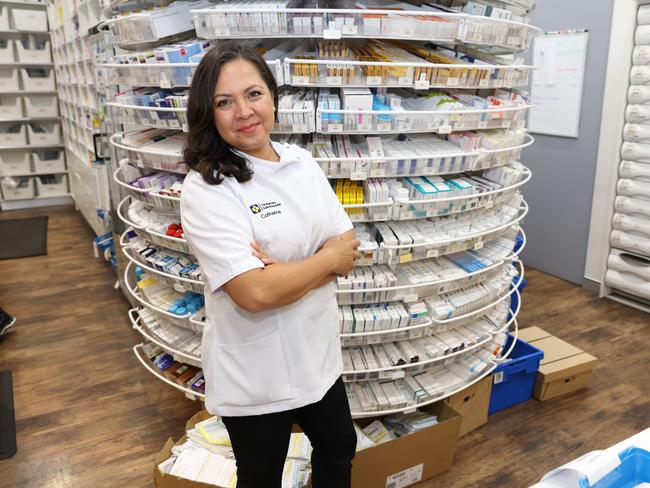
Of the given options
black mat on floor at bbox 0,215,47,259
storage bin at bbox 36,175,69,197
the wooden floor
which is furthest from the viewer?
storage bin at bbox 36,175,69,197

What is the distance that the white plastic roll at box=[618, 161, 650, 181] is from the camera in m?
3.30

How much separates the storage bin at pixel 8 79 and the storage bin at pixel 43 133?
1.59ft

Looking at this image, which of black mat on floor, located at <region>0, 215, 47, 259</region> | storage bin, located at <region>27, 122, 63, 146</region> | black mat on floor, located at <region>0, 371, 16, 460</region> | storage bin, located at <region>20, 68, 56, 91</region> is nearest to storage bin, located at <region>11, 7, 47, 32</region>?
storage bin, located at <region>20, 68, 56, 91</region>

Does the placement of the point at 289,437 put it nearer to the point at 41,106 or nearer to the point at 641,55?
the point at 641,55

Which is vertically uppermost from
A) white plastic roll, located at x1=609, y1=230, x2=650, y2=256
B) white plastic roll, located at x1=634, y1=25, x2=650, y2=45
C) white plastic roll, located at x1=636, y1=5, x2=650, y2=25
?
white plastic roll, located at x1=636, y1=5, x2=650, y2=25

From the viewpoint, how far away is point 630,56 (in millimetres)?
3275

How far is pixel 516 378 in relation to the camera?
97.9 inches

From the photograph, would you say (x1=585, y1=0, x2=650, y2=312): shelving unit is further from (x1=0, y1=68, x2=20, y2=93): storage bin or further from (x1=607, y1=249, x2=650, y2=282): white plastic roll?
(x1=0, y1=68, x2=20, y2=93): storage bin

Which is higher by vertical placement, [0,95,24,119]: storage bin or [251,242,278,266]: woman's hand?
[0,95,24,119]: storage bin

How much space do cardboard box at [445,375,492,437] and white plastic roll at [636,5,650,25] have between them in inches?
95.5

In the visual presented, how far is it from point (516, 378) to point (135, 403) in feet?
6.17

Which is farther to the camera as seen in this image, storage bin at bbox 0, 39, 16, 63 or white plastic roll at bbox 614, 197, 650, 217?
storage bin at bbox 0, 39, 16, 63

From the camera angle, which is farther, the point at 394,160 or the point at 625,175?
the point at 625,175

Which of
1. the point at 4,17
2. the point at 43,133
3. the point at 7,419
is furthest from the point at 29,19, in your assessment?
the point at 7,419
